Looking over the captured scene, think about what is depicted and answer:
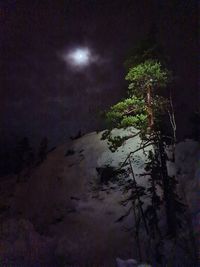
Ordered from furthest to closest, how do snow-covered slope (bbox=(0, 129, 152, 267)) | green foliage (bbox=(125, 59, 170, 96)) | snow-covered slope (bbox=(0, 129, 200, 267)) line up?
1. snow-covered slope (bbox=(0, 129, 152, 267))
2. green foliage (bbox=(125, 59, 170, 96))
3. snow-covered slope (bbox=(0, 129, 200, 267))

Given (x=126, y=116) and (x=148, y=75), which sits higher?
(x=148, y=75)

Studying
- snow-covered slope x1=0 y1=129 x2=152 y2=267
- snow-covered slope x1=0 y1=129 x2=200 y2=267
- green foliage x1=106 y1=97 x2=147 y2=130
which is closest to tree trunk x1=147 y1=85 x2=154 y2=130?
green foliage x1=106 y1=97 x2=147 y2=130

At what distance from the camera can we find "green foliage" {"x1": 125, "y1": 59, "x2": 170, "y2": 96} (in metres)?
17.3

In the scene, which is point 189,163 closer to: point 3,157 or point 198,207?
point 198,207

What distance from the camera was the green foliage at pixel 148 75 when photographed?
17.3m

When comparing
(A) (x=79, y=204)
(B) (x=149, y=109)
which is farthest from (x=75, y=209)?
(B) (x=149, y=109)

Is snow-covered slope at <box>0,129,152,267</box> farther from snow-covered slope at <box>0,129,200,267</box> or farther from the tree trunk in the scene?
the tree trunk

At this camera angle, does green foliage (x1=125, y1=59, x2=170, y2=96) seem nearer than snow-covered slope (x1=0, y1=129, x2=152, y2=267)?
Yes

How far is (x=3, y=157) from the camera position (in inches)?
3019

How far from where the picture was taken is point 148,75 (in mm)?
17500

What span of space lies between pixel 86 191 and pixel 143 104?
13670 millimetres

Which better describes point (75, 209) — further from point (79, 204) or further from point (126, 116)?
point (126, 116)

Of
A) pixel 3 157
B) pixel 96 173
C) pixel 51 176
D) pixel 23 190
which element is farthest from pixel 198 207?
pixel 3 157

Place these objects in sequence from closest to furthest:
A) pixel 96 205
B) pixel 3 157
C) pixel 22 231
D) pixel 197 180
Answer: pixel 22 231, pixel 197 180, pixel 96 205, pixel 3 157
